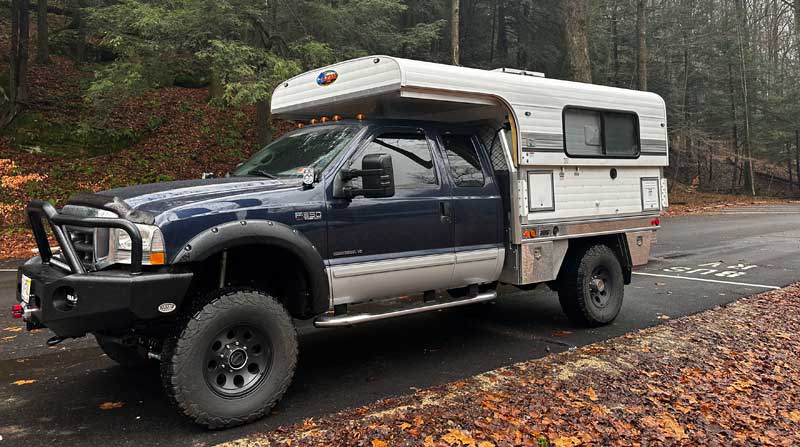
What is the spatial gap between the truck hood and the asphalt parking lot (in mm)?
1519

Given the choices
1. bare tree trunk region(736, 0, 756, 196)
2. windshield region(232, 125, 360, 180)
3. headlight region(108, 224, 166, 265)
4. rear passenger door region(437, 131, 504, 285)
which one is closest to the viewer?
headlight region(108, 224, 166, 265)

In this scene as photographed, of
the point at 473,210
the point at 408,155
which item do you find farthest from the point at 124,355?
the point at 473,210

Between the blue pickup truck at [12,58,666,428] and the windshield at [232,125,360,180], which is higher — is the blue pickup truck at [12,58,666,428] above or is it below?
below

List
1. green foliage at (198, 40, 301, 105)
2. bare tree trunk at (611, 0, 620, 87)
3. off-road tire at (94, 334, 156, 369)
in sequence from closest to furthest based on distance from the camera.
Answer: off-road tire at (94, 334, 156, 369) < green foliage at (198, 40, 301, 105) < bare tree trunk at (611, 0, 620, 87)

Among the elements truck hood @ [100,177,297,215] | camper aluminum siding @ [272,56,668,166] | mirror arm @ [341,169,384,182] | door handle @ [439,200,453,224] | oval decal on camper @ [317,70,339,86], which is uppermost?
oval decal on camper @ [317,70,339,86]

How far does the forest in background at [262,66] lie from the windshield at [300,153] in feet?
25.5

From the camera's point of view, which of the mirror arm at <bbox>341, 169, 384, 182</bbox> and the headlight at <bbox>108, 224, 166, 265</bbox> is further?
the mirror arm at <bbox>341, 169, 384, 182</bbox>

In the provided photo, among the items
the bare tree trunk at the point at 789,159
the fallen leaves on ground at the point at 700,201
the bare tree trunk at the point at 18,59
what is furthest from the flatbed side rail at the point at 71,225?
the bare tree trunk at the point at 789,159

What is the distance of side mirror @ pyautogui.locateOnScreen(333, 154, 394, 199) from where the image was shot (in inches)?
172

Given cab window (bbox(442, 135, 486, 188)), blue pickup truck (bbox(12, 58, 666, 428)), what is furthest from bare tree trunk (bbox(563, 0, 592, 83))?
cab window (bbox(442, 135, 486, 188))

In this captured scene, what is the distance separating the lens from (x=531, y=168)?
5836 millimetres

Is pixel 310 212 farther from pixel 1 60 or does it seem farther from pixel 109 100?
pixel 1 60

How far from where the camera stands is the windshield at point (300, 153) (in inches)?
185

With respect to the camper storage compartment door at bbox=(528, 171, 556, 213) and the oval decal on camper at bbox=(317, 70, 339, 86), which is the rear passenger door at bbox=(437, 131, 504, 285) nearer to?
the camper storage compartment door at bbox=(528, 171, 556, 213)
